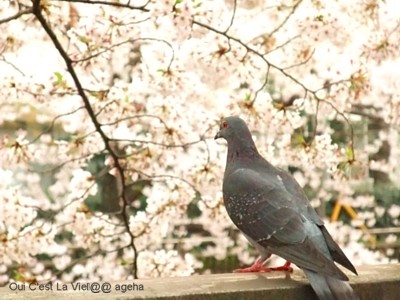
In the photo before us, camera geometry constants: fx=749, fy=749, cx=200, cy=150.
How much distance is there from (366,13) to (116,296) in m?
4.20

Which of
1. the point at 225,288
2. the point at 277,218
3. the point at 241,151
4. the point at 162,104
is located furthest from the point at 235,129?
the point at 162,104

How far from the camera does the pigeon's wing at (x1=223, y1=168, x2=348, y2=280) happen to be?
2947mm

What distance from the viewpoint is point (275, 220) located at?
3092mm

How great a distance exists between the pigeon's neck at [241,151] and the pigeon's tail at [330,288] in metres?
0.65

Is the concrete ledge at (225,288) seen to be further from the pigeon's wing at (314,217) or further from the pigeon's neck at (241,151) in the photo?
the pigeon's neck at (241,151)

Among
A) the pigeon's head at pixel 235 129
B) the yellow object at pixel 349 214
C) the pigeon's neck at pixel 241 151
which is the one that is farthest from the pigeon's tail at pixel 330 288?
the yellow object at pixel 349 214

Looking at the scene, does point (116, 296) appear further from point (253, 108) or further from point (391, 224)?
point (391, 224)

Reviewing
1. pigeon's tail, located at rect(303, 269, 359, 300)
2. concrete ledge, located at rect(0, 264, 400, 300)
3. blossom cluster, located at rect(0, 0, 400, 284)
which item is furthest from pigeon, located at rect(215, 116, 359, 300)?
blossom cluster, located at rect(0, 0, 400, 284)

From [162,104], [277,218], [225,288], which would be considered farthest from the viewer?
[162,104]

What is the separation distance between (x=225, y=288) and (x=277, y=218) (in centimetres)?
41

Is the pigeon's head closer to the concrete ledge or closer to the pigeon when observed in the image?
the pigeon

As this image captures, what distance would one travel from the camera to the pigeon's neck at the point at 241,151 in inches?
133

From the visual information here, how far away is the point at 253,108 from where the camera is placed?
5395 mm

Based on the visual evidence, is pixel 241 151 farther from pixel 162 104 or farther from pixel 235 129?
pixel 162 104
